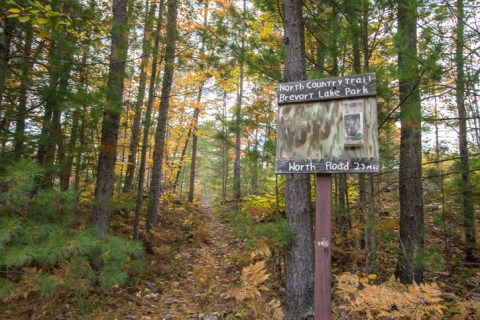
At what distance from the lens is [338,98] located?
2.69m

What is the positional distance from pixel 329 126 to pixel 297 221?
1882mm

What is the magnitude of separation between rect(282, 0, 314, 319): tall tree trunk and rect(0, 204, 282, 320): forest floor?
1411mm

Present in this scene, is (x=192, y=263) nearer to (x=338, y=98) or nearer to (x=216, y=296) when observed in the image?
(x=216, y=296)

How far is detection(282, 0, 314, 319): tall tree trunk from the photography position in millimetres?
3936

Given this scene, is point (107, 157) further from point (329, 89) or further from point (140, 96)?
point (329, 89)

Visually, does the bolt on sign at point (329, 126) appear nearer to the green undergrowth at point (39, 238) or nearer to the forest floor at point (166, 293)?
the green undergrowth at point (39, 238)

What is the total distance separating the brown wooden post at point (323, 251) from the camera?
250cm

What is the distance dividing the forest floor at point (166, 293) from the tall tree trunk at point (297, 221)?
141 centimetres

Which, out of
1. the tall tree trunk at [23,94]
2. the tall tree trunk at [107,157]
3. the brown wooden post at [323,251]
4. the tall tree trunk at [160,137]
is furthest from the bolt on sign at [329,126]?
the tall tree trunk at [160,137]

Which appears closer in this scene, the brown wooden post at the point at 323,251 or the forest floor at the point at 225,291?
the brown wooden post at the point at 323,251

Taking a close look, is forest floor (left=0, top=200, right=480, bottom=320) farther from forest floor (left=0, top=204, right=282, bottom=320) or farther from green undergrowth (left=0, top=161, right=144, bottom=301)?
green undergrowth (left=0, top=161, right=144, bottom=301)

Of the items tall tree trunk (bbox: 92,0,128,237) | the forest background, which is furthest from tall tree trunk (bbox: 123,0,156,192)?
tall tree trunk (bbox: 92,0,128,237)

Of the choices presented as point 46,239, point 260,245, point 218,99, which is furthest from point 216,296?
point 218,99

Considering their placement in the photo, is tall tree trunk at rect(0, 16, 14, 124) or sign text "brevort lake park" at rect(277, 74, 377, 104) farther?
tall tree trunk at rect(0, 16, 14, 124)
